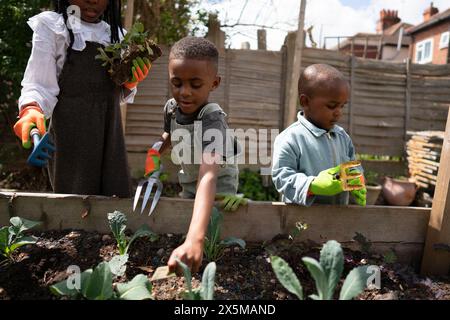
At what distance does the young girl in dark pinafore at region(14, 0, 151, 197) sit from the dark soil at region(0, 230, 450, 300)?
15.8 inches

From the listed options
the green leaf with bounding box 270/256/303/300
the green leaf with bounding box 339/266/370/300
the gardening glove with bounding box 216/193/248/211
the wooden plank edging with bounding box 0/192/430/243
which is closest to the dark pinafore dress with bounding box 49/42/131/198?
the wooden plank edging with bounding box 0/192/430/243

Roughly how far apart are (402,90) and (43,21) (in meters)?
5.67

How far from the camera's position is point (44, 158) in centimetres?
129

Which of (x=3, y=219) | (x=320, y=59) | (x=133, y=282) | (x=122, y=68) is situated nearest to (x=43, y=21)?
(x=122, y=68)

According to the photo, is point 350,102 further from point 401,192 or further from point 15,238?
point 15,238

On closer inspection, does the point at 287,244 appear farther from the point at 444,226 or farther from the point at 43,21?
the point at 43,21

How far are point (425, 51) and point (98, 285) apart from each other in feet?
69.0

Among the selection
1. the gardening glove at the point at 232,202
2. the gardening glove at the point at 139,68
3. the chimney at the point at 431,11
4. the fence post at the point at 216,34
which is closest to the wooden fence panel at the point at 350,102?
the fence post at the point at 216,34

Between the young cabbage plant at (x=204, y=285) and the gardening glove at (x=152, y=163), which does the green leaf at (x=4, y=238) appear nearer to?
the gardening glove at (x=152, y=163)

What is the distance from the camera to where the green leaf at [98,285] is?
990mm

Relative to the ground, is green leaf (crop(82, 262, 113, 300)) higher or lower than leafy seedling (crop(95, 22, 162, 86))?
lower

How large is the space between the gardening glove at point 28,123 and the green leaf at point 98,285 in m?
0.59

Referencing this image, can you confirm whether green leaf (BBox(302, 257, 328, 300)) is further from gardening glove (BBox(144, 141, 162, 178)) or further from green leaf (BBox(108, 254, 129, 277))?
gardening glove (BBox(144, 141, 162, 178))

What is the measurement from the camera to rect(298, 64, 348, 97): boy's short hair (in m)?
1.54
